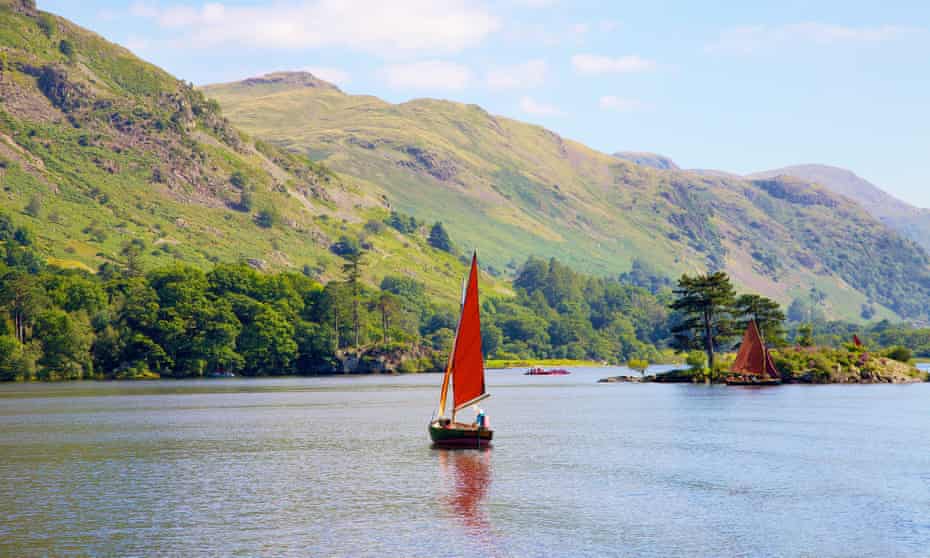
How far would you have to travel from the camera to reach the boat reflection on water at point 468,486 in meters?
54.5

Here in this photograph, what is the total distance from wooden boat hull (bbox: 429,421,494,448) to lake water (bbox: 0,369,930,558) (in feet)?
3.58

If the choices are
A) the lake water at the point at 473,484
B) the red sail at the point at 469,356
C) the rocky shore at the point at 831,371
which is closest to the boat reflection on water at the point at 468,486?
the lake water at the point at 473,484

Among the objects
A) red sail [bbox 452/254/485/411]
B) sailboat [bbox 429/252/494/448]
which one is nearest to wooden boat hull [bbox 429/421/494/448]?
sailboat [bbox 429/252/494/448]

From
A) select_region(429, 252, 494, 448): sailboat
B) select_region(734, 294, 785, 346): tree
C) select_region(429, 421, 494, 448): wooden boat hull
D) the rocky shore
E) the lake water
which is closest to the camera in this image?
the lake water

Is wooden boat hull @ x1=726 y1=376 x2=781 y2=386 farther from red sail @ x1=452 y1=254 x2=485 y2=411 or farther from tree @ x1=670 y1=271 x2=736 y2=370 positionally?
red sail @ x1=452 y1=254 x2=485 y2=411

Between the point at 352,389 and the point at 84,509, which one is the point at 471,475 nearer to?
the point at 84,509

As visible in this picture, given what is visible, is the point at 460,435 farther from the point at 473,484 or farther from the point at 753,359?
the point at 753,359

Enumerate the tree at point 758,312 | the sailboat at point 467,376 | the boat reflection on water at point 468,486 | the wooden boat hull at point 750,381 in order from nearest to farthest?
1. the boat reflection on water at point 468,486
2. the sailboat at point 467,376
3. the wooden boat hull at point 750,381
4. the tree at point 758,312

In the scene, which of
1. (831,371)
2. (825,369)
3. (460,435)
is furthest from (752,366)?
(460,435)

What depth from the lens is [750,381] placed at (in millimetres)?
176875

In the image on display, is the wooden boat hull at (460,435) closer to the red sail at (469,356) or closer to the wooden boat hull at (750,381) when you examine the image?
the red sail at (469,356)

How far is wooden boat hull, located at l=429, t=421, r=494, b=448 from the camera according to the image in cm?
8369

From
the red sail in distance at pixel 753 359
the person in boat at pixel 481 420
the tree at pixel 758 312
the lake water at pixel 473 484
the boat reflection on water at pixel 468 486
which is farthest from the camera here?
the tree at pixel 758 312

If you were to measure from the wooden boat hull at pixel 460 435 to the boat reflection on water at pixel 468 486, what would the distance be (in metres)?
0.61
